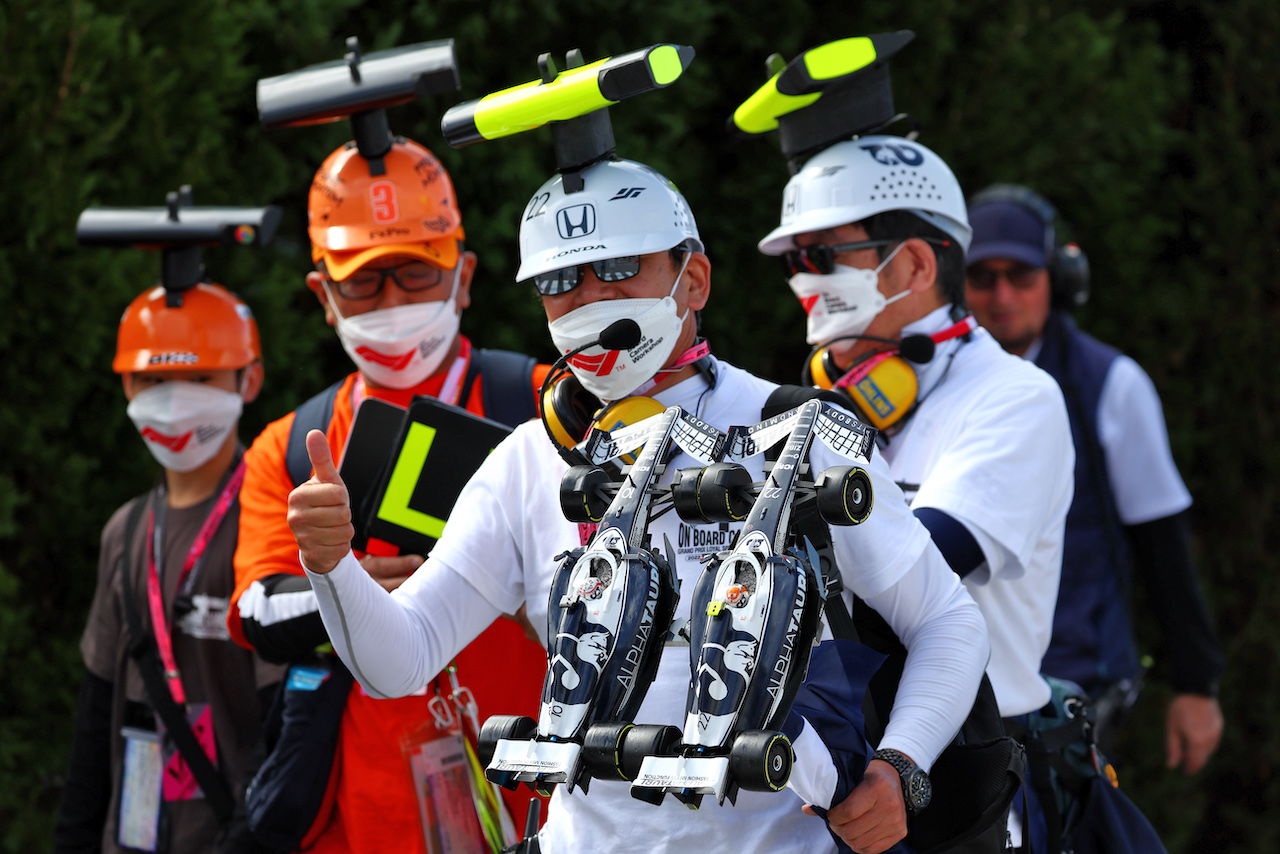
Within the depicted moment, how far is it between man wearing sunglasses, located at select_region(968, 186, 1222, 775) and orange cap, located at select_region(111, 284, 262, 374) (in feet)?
8.69

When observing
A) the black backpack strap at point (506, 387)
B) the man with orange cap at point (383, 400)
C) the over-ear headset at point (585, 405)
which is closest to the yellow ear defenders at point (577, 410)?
the over-ear headset at point (585, 405)

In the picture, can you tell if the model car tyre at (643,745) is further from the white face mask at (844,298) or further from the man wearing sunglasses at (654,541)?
the white face mask at (844,298)

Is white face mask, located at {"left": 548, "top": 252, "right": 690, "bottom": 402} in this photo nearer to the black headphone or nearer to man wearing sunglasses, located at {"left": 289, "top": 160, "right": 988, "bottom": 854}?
man wearing sunglasses, located at {"left": 289, "top": 160, "right": 988, "bottom": 854}

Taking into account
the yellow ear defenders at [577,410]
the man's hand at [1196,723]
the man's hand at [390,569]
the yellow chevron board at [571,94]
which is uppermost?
the yellow chevron board at [571,94]

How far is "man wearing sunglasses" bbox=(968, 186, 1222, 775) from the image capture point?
14.9ft

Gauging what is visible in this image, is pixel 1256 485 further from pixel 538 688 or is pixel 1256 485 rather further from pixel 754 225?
pixel 538 688

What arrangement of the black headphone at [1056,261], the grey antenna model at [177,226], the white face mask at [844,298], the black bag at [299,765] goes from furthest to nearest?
the black headphone at [1056,261] < the grey antenna model at [177,226] < the white face mask at [844,298] < the black bag at [299,765]

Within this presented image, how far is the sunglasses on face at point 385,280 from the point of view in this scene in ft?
11.3

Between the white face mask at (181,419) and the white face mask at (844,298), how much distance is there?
73.7 inches

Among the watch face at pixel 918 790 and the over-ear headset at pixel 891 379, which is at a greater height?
the over-ear headset at pixel 891 379

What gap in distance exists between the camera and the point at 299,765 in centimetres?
312

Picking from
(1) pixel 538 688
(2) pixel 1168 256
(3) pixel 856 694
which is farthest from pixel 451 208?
(2) pixel 1168 256

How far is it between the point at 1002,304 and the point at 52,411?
3354 millimetres

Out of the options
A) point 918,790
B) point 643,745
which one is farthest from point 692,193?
point 643,745
